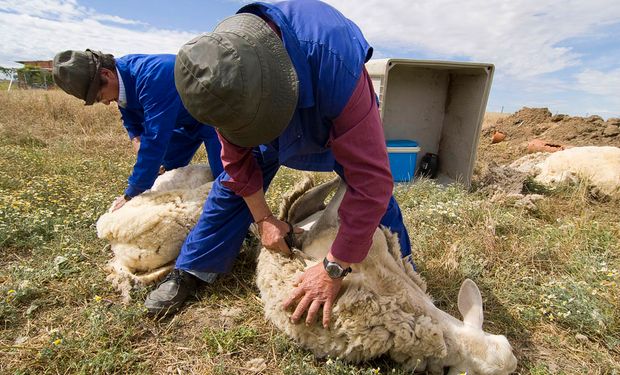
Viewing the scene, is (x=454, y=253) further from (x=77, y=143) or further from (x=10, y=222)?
(x=77, y=143)

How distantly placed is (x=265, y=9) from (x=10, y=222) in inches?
114

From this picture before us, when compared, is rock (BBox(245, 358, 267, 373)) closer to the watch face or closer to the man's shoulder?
the watch face

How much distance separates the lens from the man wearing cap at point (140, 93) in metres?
2.74

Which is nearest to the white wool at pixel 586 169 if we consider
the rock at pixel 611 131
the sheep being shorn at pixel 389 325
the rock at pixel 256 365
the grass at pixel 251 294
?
the grass at pixel 251 294

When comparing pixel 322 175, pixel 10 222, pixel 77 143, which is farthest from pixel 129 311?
pixel 77 143

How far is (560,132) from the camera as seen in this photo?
368 inches

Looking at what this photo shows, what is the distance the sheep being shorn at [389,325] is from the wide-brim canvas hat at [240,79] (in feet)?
3.03

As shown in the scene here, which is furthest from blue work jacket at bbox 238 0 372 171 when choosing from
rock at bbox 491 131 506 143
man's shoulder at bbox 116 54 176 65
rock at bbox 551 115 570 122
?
rock at bbox 551 115 570 122

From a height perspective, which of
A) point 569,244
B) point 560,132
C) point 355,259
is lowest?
point 560,132

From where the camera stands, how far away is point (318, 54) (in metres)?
1.45

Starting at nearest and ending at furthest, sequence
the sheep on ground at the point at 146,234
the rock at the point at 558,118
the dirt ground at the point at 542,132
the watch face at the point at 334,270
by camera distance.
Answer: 1. the watch face at the point at 334,270
2. the sheep on ground at the point at 146,234
3. the dirt ground at the point at 542,132
4. the rock at the point at 558,118

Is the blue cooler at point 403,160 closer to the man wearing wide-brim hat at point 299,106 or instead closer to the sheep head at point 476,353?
the man wearing wide-brim hat at point 299,106

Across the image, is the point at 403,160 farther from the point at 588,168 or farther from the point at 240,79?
the point at 240,79

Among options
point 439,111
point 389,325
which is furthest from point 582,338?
point 439,111
